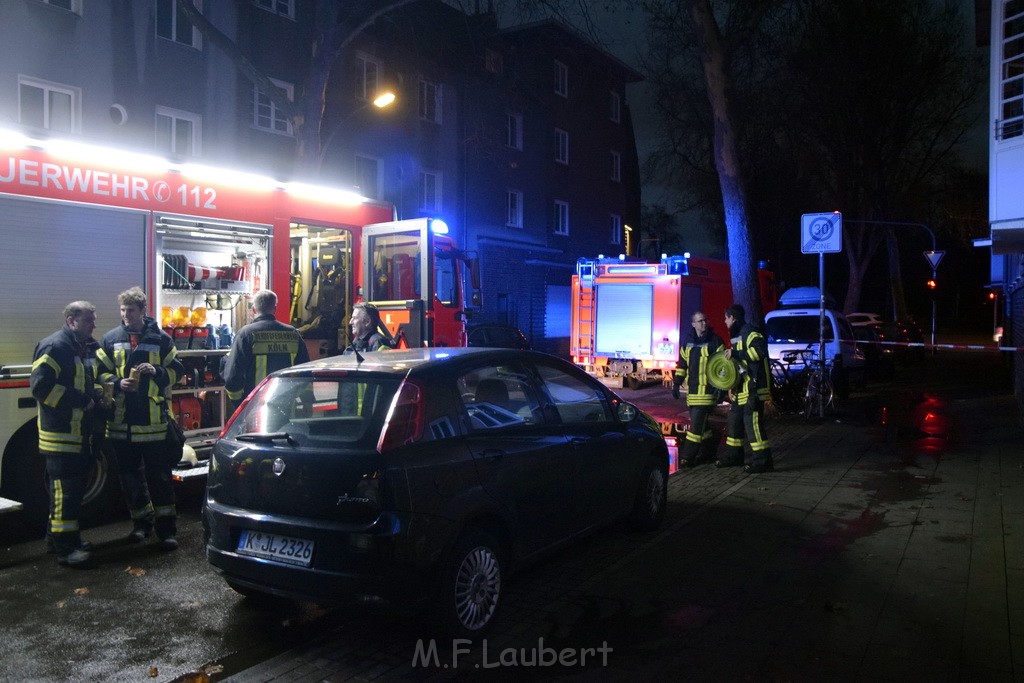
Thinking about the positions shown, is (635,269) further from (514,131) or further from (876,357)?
(514,131)

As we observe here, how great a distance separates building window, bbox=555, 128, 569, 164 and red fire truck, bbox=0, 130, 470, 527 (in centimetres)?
2349

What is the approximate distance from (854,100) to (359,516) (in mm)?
28883

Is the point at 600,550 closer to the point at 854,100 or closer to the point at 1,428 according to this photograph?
the point at 1,428

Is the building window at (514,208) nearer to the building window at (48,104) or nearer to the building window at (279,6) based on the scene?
the building window at (279,6)

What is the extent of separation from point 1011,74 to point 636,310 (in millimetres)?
8662

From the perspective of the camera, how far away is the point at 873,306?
223 feet

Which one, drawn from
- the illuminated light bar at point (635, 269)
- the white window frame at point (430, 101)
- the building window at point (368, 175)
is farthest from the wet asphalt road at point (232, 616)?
the white window frame at point (430, 101)

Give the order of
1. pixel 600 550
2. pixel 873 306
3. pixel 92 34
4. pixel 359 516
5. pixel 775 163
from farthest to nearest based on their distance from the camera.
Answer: pixel 873 306 → pixel 775 163 → pixel 92 34 → pixel 600 550 → pixel 359 516

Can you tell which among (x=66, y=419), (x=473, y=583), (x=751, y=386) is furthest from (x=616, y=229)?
(x=473, y=583)

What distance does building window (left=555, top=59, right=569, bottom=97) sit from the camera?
104 feet

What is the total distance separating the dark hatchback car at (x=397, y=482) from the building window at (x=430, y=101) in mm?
21992

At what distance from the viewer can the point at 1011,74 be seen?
9125 mm

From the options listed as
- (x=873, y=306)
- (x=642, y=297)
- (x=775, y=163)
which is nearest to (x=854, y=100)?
(x=775, y=163)

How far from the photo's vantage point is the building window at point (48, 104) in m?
15.3
